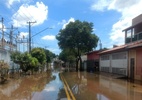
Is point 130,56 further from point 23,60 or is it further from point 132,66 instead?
point 23,60

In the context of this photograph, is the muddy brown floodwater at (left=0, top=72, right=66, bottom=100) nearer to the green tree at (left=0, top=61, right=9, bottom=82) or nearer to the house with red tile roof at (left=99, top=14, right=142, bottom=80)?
the green tree at (left=0, top=61, right=9, bottom=82)

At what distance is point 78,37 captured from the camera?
60.0m

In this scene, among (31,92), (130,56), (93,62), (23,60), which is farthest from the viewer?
(93,62)

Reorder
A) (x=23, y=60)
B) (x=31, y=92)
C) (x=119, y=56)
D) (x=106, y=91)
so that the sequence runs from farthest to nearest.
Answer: (x=119, y=56), (x=23, y=60), (x=106, y=91), (x=31, y=92)

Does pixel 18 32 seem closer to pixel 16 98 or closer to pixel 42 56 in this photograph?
pixel 42 56

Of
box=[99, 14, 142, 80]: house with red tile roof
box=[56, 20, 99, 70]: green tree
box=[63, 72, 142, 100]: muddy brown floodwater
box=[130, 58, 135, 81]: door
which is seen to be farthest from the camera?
box=[56, 20, 99, 70]: green tree

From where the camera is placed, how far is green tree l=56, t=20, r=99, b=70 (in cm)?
5991

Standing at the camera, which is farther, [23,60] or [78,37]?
[78,37]

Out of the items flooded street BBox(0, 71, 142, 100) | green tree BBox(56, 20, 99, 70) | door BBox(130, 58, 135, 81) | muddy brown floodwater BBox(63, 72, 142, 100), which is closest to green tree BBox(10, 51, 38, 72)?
flooded street BBox(0, 71, 142, 100)

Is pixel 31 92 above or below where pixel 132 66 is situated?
below

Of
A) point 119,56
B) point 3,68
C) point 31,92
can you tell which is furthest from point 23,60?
point 31,92

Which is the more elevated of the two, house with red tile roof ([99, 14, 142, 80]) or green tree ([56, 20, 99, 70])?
green tree ([56, 20, 99, 70])

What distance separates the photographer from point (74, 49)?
63750 mm

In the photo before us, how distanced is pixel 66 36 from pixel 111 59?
69.5 feet
